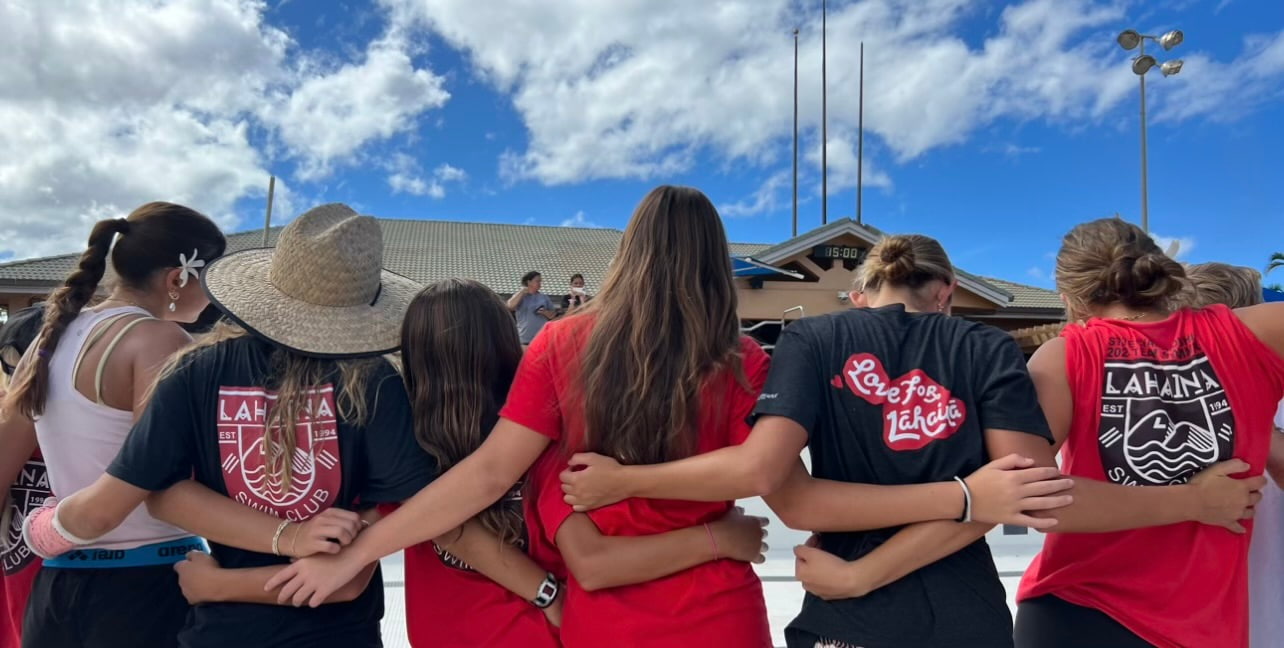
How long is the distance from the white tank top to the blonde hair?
0.75 feet

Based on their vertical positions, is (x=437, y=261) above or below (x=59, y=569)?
above

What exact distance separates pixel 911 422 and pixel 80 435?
65.1 inches

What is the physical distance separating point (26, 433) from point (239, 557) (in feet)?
2.51

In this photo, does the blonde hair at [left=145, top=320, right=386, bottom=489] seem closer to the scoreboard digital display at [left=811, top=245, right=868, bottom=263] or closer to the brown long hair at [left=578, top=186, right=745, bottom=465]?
the brown long hair at [left=578, top=186, right=745, bottom=465]

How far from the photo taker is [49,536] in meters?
1.35

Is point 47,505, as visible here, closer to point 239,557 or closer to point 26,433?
point 26,433

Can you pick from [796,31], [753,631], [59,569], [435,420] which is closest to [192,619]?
[59,569]

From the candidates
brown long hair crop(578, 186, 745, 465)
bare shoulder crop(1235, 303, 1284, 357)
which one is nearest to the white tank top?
brown long hair crop(578, 186, 745, 465)

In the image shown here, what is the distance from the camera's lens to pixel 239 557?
1.33 metres

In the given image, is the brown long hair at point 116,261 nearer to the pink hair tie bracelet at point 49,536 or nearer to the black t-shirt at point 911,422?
the pink hair tie bracelet at point 49,536

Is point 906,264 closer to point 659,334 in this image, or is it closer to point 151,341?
point 659,334

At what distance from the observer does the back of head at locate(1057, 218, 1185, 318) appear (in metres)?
1.51

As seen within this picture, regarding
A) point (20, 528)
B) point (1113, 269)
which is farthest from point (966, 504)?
point (20, 528)

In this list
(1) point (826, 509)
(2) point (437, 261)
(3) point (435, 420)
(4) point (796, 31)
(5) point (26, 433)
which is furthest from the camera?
(4) point (796, 31)
